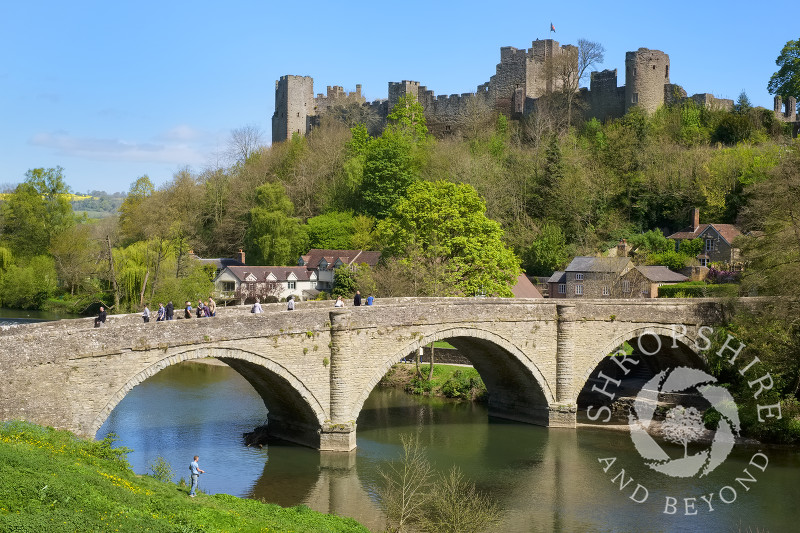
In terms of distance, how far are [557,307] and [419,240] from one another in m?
11.5

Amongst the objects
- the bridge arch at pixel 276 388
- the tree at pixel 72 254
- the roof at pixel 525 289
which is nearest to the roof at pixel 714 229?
the roof at pixel 525 289

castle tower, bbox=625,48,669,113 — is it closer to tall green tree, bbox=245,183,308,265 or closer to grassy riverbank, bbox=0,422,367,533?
tall green tree, bbox=245,183,308,265

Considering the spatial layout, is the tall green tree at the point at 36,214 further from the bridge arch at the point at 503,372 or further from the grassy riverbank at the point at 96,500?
the grassy riverbank at the point at 96,500

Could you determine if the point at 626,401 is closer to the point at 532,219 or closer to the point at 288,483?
the point at 288,483

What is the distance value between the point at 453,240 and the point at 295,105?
1672 inches

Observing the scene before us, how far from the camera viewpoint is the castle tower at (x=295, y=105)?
249ft

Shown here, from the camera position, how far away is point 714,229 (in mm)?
44344

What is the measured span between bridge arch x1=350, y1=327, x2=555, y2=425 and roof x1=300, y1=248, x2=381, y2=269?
66.4ft

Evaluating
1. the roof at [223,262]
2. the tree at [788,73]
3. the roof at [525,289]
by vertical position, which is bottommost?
the roof at [525,289]

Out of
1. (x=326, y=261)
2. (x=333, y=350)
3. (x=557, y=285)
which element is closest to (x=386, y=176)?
(x=326, y=261)

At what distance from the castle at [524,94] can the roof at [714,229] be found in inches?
499

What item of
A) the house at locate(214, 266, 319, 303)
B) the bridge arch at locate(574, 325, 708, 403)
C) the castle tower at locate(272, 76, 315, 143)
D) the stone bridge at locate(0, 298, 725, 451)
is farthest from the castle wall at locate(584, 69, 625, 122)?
the stone bridge at locate(0, 298, 725, 451)

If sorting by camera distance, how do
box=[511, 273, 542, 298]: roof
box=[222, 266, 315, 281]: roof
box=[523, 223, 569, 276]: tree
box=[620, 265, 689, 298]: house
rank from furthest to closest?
box=[222, 266, 315, 281]: roof → box=[523, 223, 569, 276]: tree → box=[511, 273, 542, 298]: roof → box=[620, 265, 689, 298]: house

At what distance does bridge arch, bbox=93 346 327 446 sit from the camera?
66.0 ft
